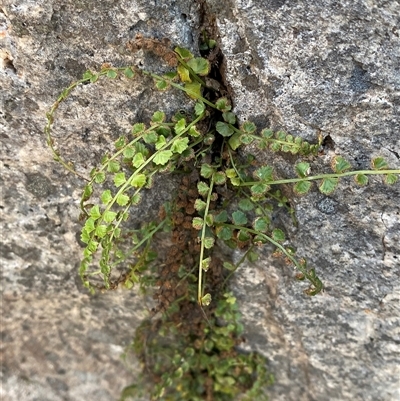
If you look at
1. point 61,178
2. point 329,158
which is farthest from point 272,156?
point 61,178

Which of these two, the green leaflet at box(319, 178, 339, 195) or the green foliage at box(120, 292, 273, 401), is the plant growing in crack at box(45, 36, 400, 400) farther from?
the green foliage at box(120, 292, 273, 401)

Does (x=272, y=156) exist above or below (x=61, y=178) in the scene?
below

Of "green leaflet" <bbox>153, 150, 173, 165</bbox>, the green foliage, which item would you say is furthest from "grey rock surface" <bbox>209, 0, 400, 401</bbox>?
"green leaflet" <bbox>153, 150, 173, 165</bbox>

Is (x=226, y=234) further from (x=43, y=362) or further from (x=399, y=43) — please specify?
(x=43, y=362)

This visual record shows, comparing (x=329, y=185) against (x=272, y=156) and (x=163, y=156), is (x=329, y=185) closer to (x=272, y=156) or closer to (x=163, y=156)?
(x=272, y=156)

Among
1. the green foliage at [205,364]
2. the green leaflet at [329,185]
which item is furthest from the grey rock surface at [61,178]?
the green leaflet at [329,185]

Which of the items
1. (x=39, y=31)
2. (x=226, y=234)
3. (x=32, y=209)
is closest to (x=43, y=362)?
(x=32, y=209)
